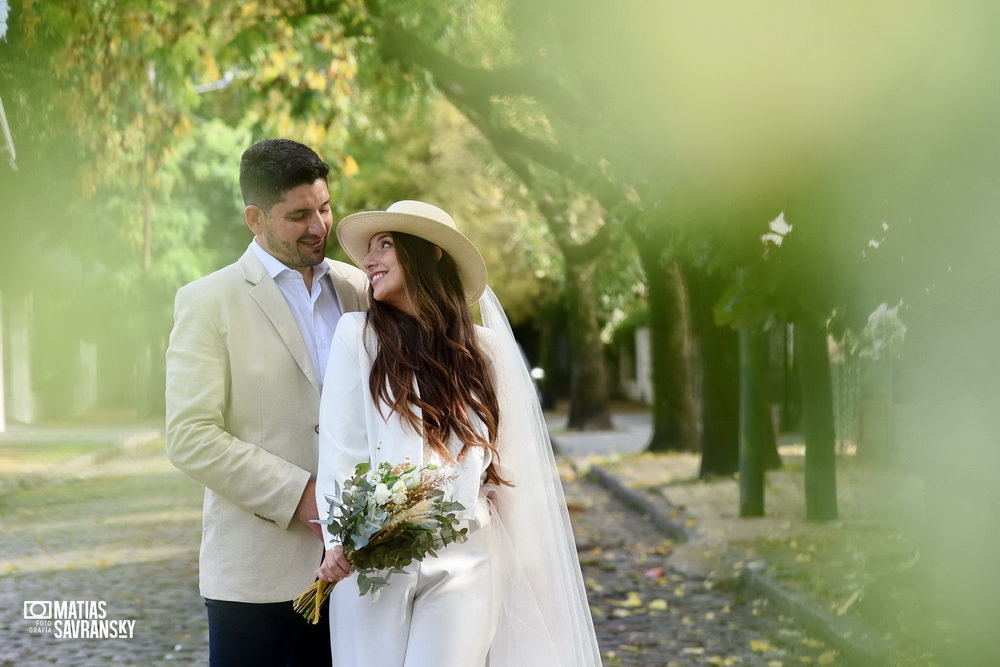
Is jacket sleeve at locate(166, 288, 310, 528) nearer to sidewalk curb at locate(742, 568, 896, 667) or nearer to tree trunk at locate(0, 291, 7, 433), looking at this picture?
sidewalk curb at locate(742, 568, 896, 667)

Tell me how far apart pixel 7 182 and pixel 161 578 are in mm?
5534

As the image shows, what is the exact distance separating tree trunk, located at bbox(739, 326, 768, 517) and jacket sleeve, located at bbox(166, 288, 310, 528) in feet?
28.9

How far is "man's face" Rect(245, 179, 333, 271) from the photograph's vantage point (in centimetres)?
379

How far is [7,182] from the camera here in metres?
13.3

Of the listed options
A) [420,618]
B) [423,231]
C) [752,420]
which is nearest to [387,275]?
[423,231]

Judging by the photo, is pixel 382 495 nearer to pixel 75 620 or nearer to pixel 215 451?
pixel 215 451

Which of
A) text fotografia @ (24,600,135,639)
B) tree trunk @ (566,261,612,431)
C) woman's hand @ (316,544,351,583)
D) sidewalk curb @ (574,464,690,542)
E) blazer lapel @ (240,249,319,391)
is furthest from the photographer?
tree trunk @ (566,261,612,431)

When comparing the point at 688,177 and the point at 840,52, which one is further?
the point at 688,177

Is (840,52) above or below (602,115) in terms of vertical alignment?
below

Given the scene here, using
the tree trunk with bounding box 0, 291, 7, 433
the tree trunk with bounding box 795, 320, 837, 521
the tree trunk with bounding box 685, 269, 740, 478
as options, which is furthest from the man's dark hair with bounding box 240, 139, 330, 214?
the tree trunk with bounding box 0, 291, 7, 433

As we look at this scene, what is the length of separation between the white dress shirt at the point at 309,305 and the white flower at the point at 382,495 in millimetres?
792

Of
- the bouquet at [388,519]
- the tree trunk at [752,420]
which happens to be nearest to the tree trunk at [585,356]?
the tree trunk at [752,420]

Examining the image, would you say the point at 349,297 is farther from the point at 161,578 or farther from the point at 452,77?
the point at 452,77

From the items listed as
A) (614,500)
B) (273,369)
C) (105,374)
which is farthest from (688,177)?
(105,374)
